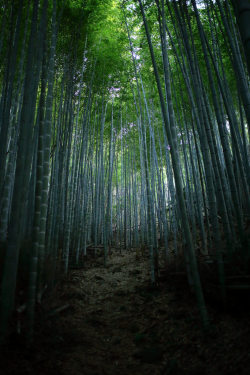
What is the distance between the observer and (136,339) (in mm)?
1980

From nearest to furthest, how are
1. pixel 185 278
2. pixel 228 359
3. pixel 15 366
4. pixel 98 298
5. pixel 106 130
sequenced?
pixel 15 366
pixel 228 359
pixel 185 278
pixel 98 298
pixel 106 130

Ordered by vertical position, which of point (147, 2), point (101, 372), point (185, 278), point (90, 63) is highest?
point (90, 63)

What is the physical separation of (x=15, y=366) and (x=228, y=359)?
1277 millimetres

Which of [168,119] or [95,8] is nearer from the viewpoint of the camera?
[168,119]

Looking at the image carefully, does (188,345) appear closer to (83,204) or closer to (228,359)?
(228,359)

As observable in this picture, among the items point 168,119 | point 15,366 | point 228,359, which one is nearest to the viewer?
point 15,366

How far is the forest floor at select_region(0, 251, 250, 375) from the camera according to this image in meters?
1.39

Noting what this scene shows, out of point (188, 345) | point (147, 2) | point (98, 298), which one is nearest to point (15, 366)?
point (188, 345)

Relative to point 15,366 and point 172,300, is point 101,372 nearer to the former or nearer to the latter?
point 15,366

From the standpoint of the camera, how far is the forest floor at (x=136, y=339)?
139 cm

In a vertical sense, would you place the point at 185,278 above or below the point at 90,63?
below

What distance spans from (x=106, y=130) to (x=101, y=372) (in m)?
6.73

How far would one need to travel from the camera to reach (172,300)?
2.50m

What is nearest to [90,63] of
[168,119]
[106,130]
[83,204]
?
[106,130]
